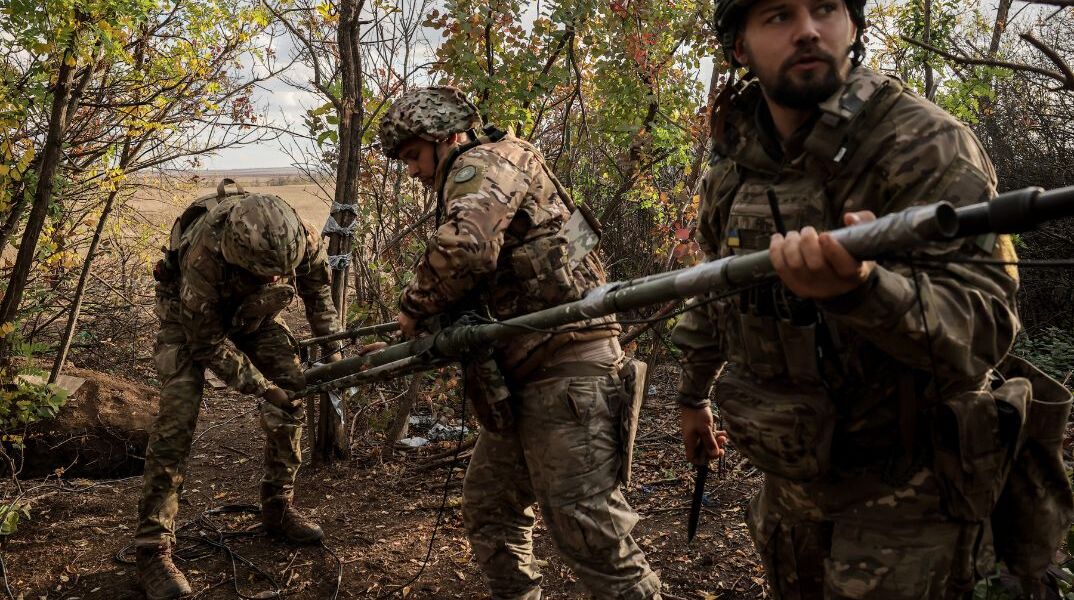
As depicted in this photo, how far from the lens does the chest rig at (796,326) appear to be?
1825 mm

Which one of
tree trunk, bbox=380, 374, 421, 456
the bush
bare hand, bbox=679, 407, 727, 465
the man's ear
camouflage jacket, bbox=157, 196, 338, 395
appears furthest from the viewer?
the bush

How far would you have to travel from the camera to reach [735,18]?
213 centimetres

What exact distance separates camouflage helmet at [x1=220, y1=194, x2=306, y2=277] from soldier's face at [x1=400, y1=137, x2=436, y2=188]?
971 mm

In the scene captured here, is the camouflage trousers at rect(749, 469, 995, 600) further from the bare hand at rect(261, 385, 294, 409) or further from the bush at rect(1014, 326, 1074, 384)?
the bush at rect(1014, 326, 1074, 384)

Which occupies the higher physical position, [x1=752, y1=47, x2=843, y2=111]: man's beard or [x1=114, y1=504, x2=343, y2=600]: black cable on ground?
[x1=752, y1=47, x2=843, y2=111]: man's beard

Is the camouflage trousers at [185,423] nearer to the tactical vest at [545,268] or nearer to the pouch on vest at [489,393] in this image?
the pouch on vest at [489,393]

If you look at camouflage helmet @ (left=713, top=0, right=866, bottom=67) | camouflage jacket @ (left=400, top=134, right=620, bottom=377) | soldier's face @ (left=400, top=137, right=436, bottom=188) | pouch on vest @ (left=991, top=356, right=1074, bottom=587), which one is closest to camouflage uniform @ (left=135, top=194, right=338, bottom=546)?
soldier's face @ (left=400, top=137, right=436, bottom=188)

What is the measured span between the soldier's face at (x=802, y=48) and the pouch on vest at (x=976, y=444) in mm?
783

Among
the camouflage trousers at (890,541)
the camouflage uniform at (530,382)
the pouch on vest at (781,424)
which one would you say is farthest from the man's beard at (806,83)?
the camouflage uniform at (530,382)

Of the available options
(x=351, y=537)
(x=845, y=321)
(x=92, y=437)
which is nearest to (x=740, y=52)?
(x=845, y=321)

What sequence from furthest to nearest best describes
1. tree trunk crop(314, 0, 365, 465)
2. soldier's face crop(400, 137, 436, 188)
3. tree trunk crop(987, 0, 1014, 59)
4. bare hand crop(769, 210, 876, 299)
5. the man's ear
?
1. tree trunk crop(987, 0, 1014, 59)
2. tree trunk crop(314, 0, 365, 465)
3. soldier's face crop(400, 137, 436, 188)
4. the man's ear
5. bare hand crop(769, 210, 876, 299)

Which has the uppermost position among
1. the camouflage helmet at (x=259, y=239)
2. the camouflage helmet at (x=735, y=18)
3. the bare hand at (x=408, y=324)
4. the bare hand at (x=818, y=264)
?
the camouflage helmet at (x=735, y=18)

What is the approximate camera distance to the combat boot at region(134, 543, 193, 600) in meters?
3.97

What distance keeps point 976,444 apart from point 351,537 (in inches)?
149
